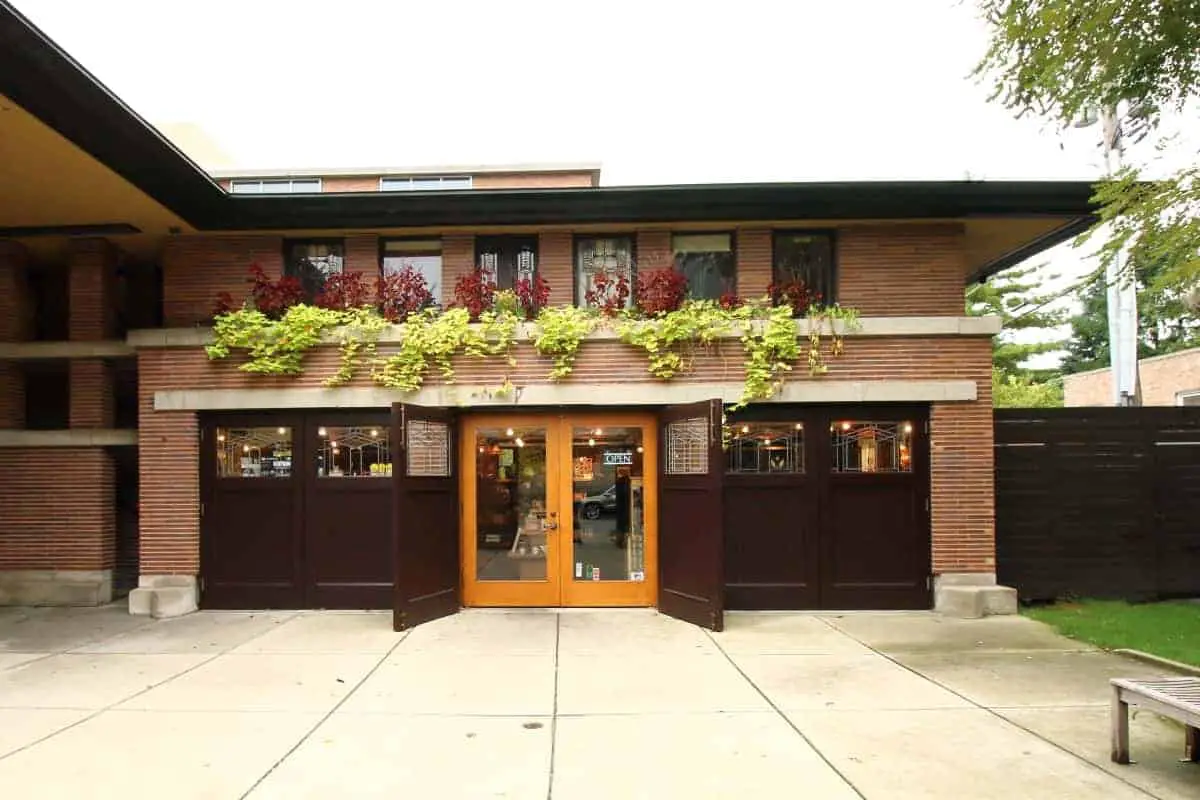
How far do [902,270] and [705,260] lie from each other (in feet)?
8.47

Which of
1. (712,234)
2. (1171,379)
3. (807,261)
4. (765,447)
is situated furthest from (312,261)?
(1171,379)

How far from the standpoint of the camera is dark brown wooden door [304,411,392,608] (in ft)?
32.4

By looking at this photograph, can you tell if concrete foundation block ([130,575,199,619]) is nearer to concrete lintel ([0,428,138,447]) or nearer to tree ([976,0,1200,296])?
concrete lintel ([0,428,138,447])

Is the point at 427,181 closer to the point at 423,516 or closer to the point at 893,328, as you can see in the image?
the point at 423,516

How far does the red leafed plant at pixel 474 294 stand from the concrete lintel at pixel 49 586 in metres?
6.22

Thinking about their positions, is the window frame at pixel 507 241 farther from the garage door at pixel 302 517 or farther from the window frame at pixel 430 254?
the garage door at pixel 302 517

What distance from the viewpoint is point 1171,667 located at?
22.8ft

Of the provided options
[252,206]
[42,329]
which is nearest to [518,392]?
[252,206]

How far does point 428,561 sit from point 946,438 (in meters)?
6.66

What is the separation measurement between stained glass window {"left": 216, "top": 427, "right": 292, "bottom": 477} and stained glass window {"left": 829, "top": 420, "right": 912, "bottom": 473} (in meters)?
7.19

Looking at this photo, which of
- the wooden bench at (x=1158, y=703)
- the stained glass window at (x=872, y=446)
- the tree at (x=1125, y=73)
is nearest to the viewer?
the wooden bench at (x=1158, y=703)

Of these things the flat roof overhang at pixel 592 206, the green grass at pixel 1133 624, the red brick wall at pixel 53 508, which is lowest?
the green grass at pixel 1133 624

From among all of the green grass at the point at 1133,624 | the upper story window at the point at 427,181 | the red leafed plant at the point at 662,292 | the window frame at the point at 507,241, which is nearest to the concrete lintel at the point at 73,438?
the window frame at the point at 507,241

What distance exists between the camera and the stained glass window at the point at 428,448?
30.2ft
